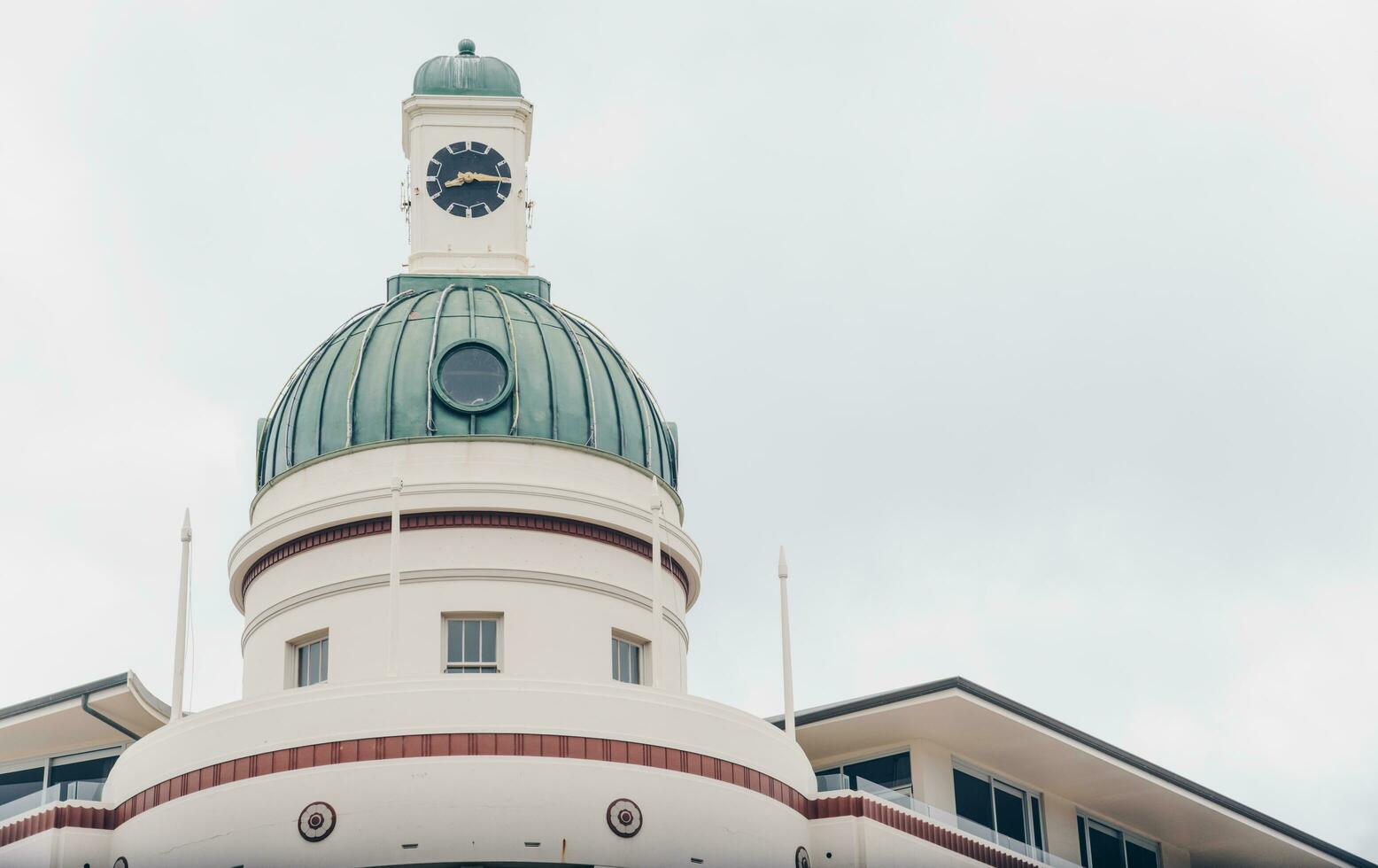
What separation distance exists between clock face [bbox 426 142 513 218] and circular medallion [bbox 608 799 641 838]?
20883mm

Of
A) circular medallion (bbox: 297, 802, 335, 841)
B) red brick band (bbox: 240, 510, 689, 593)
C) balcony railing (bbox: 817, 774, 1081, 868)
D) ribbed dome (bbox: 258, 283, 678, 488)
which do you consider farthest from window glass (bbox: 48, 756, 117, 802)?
balcony railing (bbox: 817, 774, 1081, 868)

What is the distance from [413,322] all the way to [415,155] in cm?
763

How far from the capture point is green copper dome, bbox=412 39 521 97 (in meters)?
64.1

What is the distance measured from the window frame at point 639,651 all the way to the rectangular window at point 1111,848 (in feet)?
41.8

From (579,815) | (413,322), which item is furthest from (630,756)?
(413,322)

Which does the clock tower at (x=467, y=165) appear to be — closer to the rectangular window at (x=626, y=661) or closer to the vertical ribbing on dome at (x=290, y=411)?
the vertical ribbing on dome at (x=290, y=411)

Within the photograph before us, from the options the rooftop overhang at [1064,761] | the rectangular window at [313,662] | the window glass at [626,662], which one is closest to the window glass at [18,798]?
the rectangular window at [313,662]

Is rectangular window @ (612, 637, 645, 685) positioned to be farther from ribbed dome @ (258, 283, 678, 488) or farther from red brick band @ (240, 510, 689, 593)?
ribbed dome @ (258, 283, 678, 488)

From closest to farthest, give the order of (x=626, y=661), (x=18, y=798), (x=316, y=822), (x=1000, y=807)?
(x=316, y=822) → (x=18, y=798) → (x=626, y=661) → (x=1000, y=807)

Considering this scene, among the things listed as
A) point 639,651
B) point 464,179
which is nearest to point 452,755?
point 639,651

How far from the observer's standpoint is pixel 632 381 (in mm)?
58938

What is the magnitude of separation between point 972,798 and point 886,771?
222cm

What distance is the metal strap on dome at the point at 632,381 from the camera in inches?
2275

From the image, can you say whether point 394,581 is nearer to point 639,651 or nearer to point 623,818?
point 639,651
